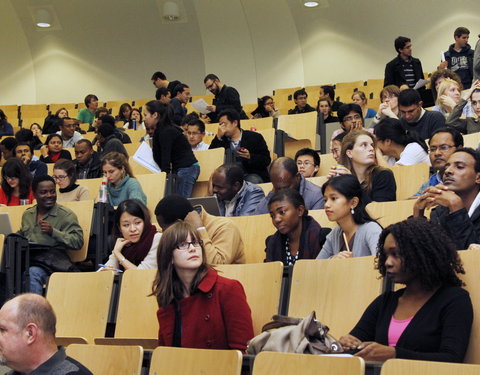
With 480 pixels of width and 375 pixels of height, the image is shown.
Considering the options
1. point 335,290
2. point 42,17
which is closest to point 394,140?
point 335,290

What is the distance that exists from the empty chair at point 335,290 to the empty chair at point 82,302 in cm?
106

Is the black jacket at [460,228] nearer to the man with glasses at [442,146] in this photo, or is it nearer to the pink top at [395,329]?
the pink top at [395,329]

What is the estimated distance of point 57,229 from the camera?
5309 mm

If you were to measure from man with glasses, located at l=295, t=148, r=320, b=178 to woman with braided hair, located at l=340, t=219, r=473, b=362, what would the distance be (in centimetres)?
278

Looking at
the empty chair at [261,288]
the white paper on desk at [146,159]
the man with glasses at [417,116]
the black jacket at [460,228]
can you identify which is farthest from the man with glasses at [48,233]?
the black jacket at [460,228]

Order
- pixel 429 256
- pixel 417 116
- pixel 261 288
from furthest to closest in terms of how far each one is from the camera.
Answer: pixel 417 116
pixel 261 288
pixel 429 256

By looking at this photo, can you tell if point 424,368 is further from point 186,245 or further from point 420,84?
point 420,84

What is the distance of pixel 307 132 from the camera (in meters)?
8.02

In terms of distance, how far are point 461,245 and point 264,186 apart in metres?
2.70

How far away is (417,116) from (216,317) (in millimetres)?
3495

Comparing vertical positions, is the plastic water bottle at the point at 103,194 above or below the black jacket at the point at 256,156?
below

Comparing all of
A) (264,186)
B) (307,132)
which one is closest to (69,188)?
(264,186)

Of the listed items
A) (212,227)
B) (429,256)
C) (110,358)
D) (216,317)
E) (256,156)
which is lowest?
(110,358)

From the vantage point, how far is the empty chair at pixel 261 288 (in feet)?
11.5
